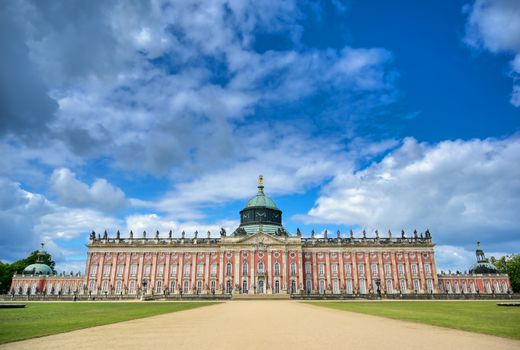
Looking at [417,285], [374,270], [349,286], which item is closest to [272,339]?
[349,286]

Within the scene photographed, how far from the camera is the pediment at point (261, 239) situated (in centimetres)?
7988

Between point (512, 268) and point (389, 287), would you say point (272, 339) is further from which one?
point (512, 268)

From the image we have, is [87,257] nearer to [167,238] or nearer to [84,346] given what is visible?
[167,238]

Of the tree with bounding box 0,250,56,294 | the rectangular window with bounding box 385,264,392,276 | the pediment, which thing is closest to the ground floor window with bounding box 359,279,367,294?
the rectangular window with bounding box 385,264,392,276

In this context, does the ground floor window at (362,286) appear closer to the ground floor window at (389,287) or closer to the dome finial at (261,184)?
the ground floor window at (389,287)

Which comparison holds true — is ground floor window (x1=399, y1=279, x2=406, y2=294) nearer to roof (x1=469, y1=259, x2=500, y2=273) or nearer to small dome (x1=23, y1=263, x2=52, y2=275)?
roof (x1=469, y1=259, x2=500, y2=273)

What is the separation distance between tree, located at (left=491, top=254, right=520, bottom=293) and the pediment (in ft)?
191

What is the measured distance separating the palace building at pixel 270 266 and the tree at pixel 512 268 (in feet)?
23.3

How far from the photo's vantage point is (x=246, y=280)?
255 feet

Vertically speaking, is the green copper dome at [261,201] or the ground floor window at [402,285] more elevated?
the green copper dome at [261,201]

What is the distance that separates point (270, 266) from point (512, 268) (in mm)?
62234

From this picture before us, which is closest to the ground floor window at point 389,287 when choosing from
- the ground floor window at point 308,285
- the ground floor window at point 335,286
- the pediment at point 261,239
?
the ground floor window at point 335,286

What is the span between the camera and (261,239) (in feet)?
263

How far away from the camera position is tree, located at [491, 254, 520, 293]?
89.1 m
